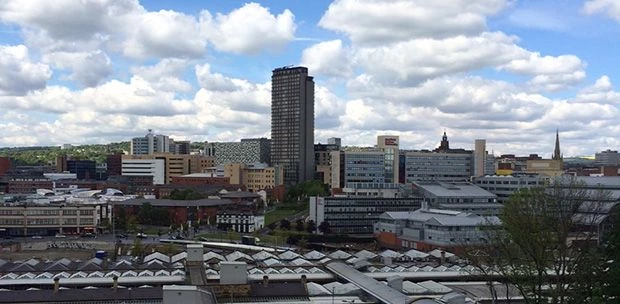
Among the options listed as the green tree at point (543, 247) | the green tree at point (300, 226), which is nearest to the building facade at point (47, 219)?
the green tree at point (300, 226)

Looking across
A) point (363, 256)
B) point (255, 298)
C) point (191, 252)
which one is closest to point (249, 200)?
point (363, 256)

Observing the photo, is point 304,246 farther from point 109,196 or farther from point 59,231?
point 109,196

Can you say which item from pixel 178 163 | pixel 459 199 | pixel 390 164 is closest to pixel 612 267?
pixel 459 199

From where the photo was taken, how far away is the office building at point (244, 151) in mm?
157375

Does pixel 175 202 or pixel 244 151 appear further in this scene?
pixel 244 151

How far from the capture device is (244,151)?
160m

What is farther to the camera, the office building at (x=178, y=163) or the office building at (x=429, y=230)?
the office building at (x=178, y=163)

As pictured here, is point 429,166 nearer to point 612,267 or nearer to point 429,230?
point 429,230

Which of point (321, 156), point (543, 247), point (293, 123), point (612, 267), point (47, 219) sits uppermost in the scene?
point (293, 123)

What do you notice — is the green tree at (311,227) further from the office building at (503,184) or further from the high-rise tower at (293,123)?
the high-rise tower at (293,123)

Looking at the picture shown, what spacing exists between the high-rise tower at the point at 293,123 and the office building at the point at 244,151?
15.8 meters

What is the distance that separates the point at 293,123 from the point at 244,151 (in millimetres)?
25304

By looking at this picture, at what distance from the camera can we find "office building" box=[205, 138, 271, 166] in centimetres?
15738

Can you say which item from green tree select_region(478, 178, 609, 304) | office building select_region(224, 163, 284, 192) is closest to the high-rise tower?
office building select_region(224, 163, 284, 192)
